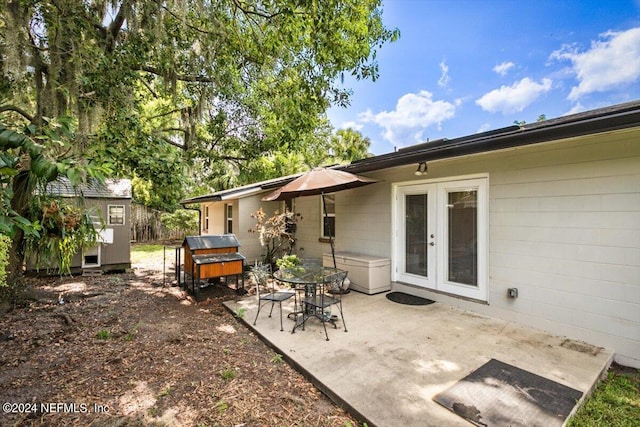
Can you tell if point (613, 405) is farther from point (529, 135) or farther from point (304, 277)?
point (304, 277)

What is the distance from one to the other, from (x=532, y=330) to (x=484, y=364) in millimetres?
1401

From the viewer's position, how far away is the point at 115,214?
8.50 meters

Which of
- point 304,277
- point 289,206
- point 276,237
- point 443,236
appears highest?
point 289,206

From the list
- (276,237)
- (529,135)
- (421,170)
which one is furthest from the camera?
(276,237)

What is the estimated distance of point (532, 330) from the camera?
150 inches

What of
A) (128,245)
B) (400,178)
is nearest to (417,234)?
(400,178)

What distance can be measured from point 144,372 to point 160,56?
5258 millimetres

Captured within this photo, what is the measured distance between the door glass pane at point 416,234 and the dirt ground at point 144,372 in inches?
125

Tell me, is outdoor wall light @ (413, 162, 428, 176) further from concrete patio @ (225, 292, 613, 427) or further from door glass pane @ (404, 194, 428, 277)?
concrete patio @ (225, 292, 613, 427)

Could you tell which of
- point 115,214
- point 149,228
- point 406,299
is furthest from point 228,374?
point 149,228

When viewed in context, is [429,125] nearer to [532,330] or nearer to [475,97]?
[475,97]

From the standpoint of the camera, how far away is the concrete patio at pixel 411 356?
2.40 meters

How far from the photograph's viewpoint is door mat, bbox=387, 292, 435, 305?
4959 millimetres

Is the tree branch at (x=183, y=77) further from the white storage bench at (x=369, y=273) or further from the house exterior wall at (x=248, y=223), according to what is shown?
the white storage bench at (x=369, y=273)
